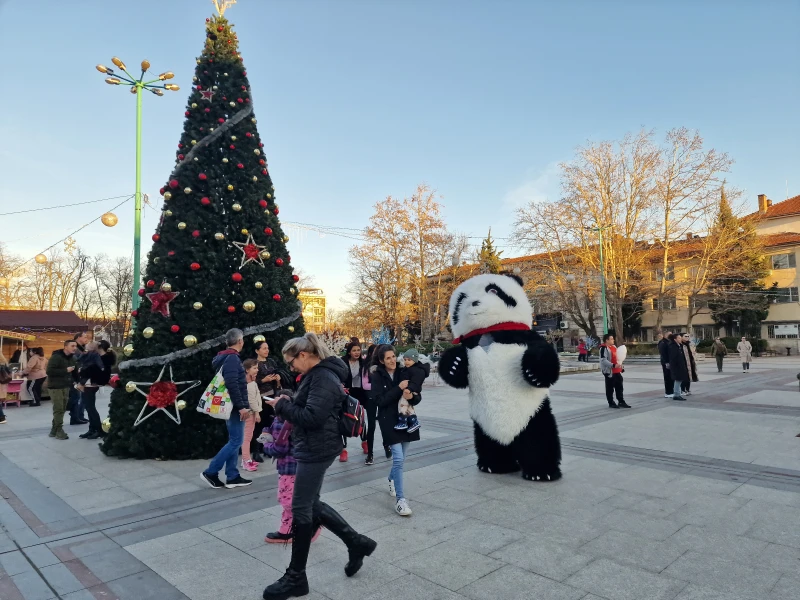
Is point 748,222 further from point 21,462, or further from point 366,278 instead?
point 21,462

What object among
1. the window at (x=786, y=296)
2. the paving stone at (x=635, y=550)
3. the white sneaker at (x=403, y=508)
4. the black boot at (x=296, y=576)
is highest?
the window at (x=786, y=296)

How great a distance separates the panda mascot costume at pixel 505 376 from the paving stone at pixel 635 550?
62.5 inches

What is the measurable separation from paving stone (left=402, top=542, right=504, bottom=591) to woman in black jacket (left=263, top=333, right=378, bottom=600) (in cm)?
42

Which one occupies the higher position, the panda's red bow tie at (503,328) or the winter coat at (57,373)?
the panda's red bow tie at (503,328)

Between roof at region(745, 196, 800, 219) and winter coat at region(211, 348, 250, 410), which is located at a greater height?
roof at region(745, 196, 800, 219)

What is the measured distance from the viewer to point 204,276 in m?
6.94

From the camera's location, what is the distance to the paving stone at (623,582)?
3148 millimetres

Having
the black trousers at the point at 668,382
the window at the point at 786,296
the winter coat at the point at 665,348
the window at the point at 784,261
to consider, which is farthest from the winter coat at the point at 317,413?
the window at the point at 784,261

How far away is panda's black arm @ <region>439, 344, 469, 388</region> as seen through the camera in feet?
19.1

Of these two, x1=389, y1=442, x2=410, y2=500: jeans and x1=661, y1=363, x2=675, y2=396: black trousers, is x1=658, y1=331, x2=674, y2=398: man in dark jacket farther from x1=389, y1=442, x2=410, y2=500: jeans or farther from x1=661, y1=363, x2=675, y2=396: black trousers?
x1=389, y1=442, x2=410, y2=500: jeans

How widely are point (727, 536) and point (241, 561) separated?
3.78 meters

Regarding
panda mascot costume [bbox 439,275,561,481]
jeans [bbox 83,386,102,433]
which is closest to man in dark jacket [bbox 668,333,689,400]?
panda mascot costume [bbox 439,275,561,481]

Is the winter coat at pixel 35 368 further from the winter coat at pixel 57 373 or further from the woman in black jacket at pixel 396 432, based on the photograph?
the woman in black jacket at pixel 396 432

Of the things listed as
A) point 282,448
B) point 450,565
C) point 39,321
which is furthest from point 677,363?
point 39,321
